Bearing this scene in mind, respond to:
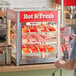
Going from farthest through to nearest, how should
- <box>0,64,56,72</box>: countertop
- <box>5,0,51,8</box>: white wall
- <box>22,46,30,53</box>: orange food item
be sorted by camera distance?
<box>5,0,51,8</box>: white wall → <box>22,46,30,53</box>: orange food item → <box>0,64,56,72</box>: countertop

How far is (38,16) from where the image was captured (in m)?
3.86

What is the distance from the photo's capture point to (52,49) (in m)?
4.01

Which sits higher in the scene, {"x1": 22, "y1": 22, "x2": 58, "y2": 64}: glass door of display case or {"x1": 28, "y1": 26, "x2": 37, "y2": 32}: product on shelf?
{"x1": 28, "y1": 26, "x2": 37, "y2": 32}: product on shelf

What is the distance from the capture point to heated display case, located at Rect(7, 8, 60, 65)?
150 inches

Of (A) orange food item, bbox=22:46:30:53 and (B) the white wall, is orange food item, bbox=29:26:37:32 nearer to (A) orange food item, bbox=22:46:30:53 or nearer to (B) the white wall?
(A) orange food item, bbox=22:46:30:53

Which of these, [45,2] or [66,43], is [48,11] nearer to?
[66,43]

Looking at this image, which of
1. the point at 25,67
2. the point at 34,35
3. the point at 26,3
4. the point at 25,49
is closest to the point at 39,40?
A: the point at 34,35

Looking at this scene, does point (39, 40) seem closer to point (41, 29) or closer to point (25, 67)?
point (41, 29)

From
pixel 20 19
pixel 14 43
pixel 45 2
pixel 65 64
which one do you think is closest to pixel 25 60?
pixel 14 43

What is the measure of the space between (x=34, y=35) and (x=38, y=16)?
27cm

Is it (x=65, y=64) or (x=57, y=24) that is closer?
(x=65, y=64)

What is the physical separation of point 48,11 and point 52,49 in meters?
0.51

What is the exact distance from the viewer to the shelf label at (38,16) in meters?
3.80

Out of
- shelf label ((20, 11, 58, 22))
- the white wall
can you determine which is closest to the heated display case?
shelf label ((20, 11, 58, 22))
